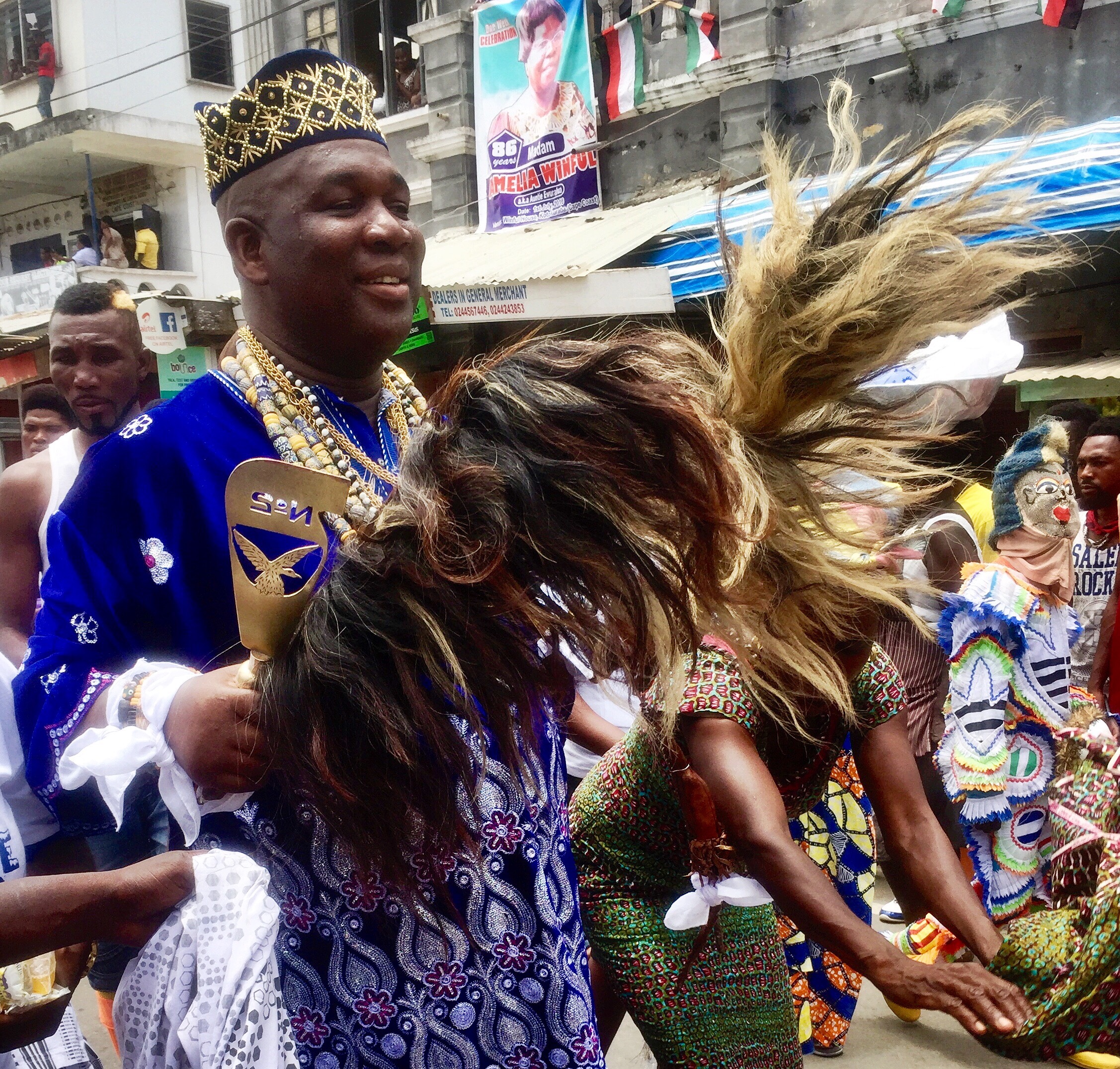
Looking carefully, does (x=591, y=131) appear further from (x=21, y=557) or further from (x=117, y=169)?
(x=117, y=169)

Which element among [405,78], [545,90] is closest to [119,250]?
[405,78]

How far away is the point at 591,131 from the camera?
9430 millimetres

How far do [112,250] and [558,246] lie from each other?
12.1 m

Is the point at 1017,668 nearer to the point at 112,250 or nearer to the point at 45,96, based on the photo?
the point at 112,250

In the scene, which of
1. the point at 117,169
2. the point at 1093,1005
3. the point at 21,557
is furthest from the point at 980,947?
→ the point at 117,169

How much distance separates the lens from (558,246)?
8688mm

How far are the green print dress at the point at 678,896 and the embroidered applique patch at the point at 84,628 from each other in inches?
41.3

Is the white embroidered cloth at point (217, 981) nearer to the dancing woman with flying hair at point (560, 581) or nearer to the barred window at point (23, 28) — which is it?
the dancing woman with flying hair at point (560, 581)

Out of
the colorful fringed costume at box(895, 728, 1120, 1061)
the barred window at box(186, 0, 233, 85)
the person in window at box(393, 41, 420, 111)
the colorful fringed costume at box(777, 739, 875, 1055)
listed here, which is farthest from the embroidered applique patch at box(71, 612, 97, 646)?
the barred window at box(186, 0, 233, 85)

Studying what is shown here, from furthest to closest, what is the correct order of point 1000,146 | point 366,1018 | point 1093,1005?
1. point 1000,146
2. point 1093,1005
3. point 366,1018

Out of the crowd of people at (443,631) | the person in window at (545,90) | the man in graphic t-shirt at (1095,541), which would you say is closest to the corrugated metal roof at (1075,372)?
the man in graphic t-shirt at (1095,541)

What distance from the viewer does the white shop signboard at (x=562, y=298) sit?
24.1ft

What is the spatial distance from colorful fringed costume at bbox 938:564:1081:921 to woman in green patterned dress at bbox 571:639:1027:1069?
66.7 inches

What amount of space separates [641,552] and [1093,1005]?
1.10 metres
